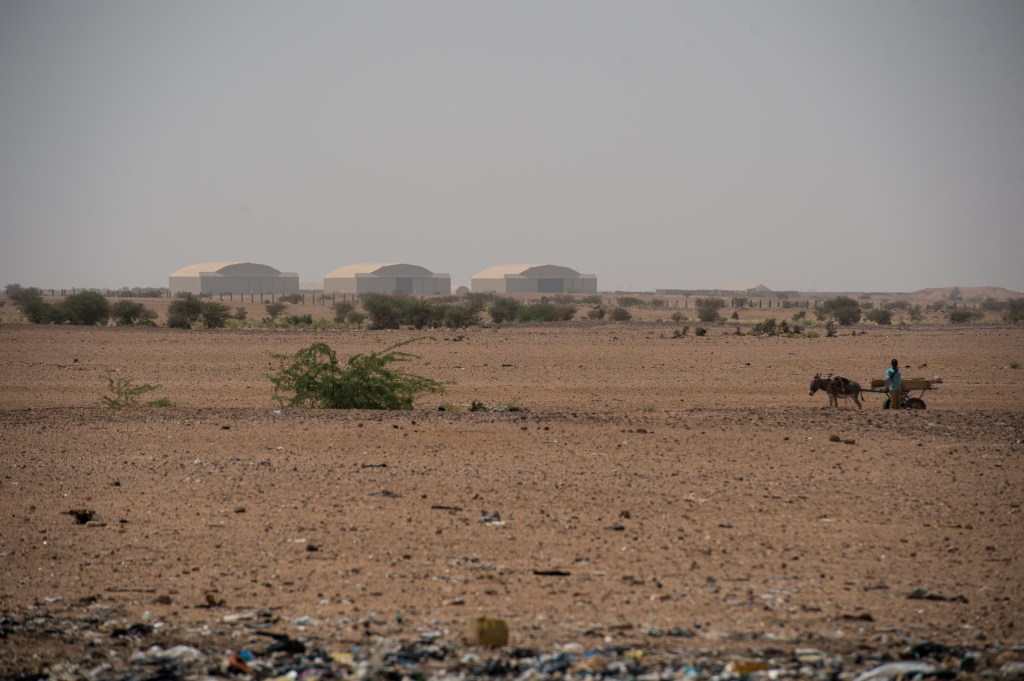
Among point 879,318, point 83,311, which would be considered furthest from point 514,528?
point 879,318

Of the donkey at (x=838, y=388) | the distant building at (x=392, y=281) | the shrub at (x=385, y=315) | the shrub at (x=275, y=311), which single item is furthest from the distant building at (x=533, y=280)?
the donkey at (x=838, y=388)

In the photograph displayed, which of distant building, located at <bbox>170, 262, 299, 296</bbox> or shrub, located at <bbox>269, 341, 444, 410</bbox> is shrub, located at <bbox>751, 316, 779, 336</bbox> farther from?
distant building, located at <bbox>170, 262, 299, 296</bbox>

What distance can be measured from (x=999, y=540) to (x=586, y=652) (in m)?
4.85

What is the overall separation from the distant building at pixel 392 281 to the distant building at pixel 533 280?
692cm

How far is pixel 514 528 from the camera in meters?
11.3

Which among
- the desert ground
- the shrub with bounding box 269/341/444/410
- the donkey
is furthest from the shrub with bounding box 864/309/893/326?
the shrub with bounding box 269/341/444/410

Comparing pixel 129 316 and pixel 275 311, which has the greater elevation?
pixel 275 311

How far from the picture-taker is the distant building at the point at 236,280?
500ft

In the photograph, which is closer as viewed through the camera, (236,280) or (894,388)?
(894,388)

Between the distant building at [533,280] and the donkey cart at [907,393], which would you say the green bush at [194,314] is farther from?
the distant building at [533,280]

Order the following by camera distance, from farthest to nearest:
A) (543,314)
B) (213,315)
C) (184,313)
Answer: (543,314) < (184,313) < (213,315)

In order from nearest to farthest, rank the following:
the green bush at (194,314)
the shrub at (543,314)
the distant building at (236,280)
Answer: the green bush at (194,314) < the shrub at (543,314) < the distant building at (236,280)

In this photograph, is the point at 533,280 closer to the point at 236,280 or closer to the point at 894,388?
the point at 236,280

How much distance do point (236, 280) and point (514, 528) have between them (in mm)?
147233
